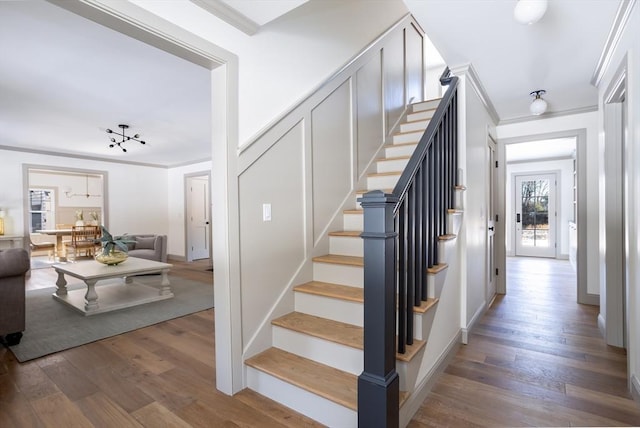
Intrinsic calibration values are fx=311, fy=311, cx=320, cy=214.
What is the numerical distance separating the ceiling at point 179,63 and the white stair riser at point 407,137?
2.62 ft

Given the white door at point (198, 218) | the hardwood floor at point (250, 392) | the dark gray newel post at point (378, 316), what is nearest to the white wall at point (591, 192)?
the hardwood floor at point (250, 392)

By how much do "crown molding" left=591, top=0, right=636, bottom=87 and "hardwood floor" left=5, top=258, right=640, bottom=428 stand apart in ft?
7.61

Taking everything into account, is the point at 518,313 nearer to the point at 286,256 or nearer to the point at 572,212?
the point at 286,256

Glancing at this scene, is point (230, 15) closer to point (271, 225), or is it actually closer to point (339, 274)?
point (271, 225)

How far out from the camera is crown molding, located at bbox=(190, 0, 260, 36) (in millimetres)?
1716

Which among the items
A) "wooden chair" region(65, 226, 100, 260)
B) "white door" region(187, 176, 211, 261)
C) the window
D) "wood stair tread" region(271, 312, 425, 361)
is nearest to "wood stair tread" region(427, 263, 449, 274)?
"wood stair tread" region(271, 312, 425, 361)

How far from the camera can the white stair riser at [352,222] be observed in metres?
2.86

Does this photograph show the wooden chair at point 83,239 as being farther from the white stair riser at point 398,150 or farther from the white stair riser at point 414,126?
the white stair riser at point 414,126

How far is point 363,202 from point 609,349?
2.72 m

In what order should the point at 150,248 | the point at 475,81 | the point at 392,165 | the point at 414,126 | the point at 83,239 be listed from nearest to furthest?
the point at 475,81 < the point at 392,165 < the point at 414,126 < the point at 150,248 < the point at 83,239

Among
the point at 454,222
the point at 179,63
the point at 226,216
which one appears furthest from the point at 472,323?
the point at 179,63

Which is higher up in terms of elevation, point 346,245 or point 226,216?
point 226,216

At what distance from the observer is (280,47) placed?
2.25 meters

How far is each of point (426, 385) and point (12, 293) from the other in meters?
3.38
